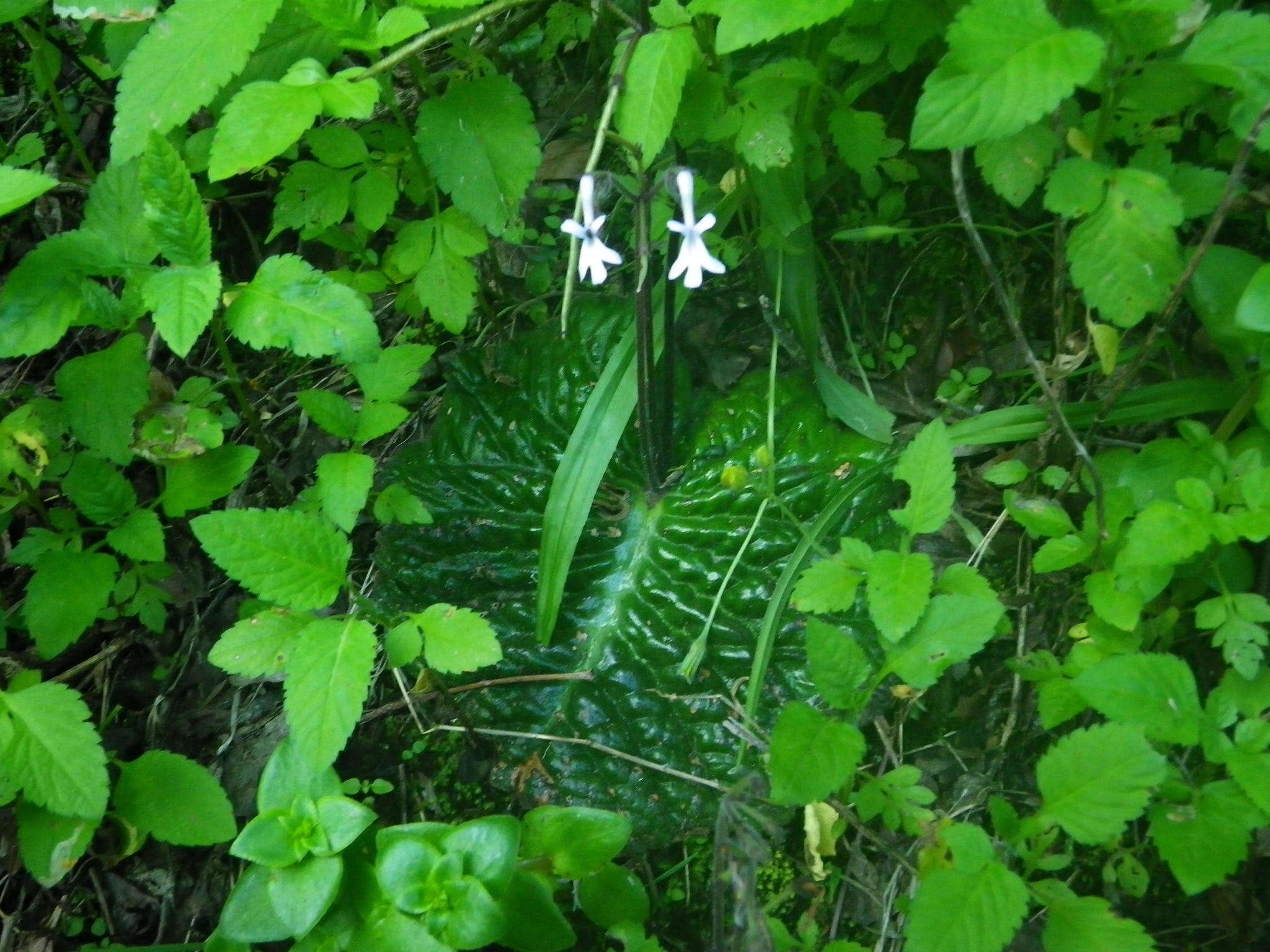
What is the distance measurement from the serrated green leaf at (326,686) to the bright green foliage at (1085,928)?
79cm

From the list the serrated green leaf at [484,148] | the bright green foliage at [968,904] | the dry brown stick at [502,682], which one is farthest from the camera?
the dry brown stick at [502,682]

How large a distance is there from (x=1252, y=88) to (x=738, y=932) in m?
1.02

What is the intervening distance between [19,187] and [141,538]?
491 millimetres

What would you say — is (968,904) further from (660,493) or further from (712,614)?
(660,493)

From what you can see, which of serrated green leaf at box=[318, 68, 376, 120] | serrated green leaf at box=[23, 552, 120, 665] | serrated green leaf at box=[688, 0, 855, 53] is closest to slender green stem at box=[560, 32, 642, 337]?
serrated green leaf at box=[688, 0, 855, 53]

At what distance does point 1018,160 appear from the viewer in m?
1.16

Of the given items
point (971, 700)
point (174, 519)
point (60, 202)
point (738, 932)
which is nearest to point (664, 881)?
point (738, 932)

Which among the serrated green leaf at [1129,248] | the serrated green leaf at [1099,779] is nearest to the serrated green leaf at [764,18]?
the serrated green leaf at [1129,248]

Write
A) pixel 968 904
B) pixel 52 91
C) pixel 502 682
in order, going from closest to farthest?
pixel 968 904, pixel 502 682, pixel 52 91

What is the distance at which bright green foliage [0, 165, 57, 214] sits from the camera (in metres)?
1.08

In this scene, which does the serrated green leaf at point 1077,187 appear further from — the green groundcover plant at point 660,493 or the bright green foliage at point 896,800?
the bright green foliage at point 896,800

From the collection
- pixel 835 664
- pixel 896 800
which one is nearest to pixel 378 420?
pixel 835 664

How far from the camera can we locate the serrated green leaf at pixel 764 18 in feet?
3.22

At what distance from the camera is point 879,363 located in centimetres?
158
